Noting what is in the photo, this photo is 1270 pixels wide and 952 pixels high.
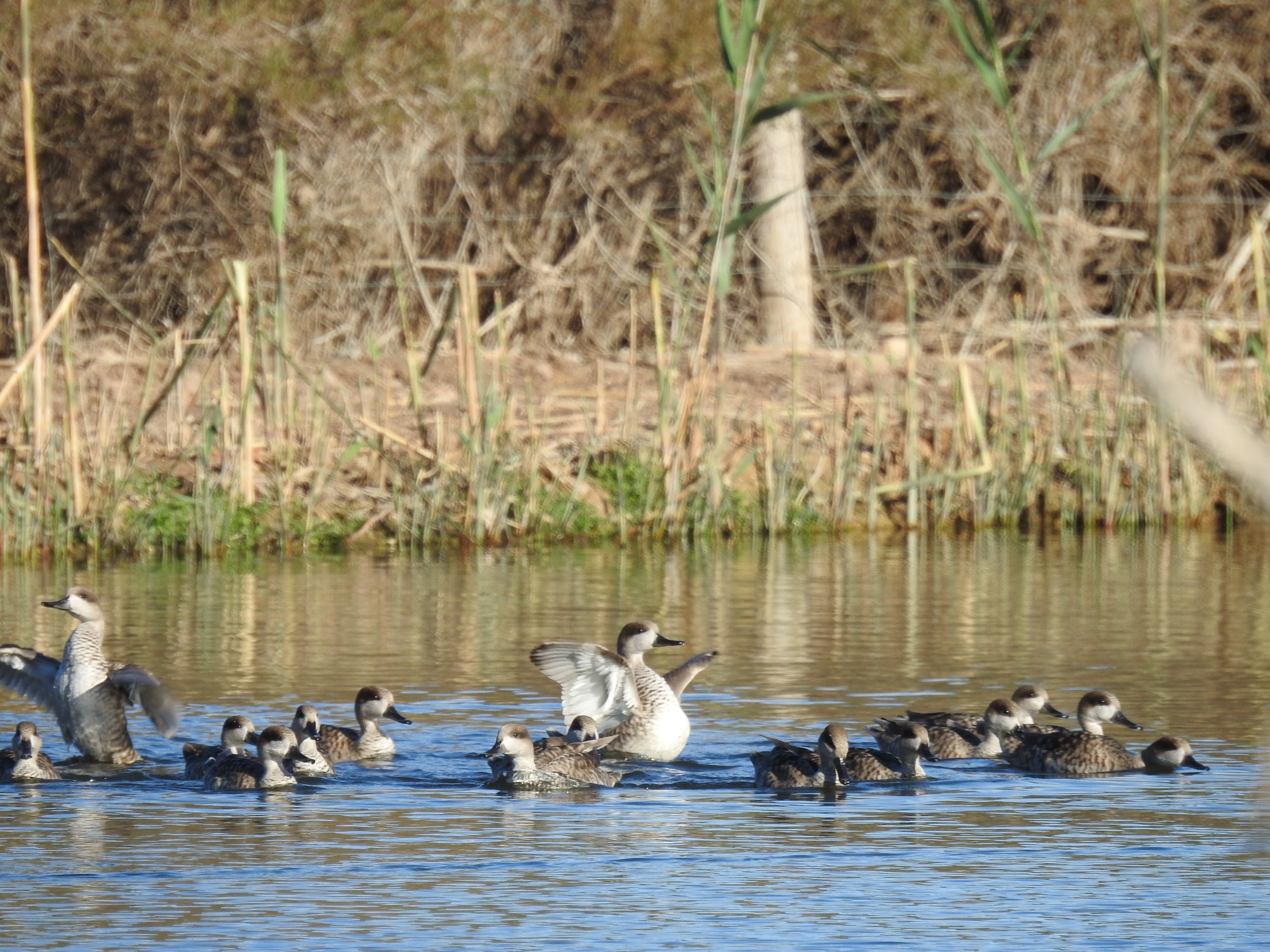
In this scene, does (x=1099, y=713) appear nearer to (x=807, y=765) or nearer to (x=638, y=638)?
(x=807, y=765)

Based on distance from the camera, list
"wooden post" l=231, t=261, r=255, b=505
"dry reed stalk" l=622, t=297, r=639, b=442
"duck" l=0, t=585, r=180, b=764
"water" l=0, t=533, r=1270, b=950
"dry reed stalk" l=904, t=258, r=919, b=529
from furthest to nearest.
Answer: "dry reed stalk" l=904, t=258, r=919, b=529, "dry reed stalk" l=622, t=297, r=639, b=442, "wooden post" l=231, t=261, r=255, b=505, "duck" l=0, t=585, r=180, b=764, "water" l=0, t=533, r=1270, b=950

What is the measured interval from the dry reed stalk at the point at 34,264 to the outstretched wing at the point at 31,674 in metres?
4.50

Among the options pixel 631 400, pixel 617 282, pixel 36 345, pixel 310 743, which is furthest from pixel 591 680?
pixel 617 282

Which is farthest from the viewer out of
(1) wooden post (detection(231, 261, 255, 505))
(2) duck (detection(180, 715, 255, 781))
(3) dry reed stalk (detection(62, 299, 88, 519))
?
(1) wooden post (detection(231, 261, 255, 505))

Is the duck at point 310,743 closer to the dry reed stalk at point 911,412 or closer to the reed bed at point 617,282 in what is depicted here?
the reed bed at point 617,282

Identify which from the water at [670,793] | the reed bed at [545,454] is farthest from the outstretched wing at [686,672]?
the reed bed at [545,454]

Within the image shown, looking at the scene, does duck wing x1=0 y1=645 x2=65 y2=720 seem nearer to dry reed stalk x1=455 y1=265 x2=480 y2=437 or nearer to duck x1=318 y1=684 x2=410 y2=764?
duck x1=318 y1=684 x2=410 y2=764

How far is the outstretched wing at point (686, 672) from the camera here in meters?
7.85

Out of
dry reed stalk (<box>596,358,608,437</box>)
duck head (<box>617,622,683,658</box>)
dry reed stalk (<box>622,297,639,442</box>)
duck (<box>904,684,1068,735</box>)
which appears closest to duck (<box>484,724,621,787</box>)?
duck head (<box>617,622,683,658</box>)

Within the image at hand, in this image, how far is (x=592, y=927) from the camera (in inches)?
185

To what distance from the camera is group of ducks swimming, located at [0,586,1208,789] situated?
656 centimetres

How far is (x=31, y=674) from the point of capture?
7.55m

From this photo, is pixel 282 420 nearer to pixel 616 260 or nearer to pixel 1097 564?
pixel 1097 564

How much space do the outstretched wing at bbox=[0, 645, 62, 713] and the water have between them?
0.92ft
